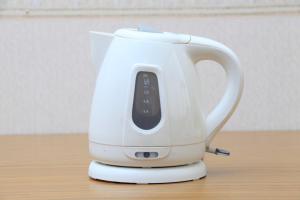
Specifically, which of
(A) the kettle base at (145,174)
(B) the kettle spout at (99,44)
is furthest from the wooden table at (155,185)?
(B) the kettle spout at (99,44)

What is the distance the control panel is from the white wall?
19.2 inches

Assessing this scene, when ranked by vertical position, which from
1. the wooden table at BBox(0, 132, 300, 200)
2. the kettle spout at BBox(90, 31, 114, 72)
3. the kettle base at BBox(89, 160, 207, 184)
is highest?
the kettle spout at BBox(90, 31, 114, 72)

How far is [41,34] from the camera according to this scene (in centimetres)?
129

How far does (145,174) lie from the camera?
0.82 meters

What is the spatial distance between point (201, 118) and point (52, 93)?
0.51m

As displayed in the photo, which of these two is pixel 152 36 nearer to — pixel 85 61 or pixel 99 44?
pixel 99 44

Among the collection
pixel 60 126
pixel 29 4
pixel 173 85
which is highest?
pixel 29 4

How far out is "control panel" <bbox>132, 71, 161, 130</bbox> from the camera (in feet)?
2.68

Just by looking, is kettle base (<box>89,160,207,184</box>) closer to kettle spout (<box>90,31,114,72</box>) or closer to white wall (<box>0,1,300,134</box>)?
kettle spout (<box>90,31,114,72</box>)

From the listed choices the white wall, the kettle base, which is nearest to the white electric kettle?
the kettle base

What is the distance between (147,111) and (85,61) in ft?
1.64

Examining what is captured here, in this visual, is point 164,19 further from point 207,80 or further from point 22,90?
point 22,90

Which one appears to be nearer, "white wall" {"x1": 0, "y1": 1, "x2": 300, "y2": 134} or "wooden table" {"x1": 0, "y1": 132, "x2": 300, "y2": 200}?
"wooden table" {"x1": 0, "y1": 132, "x2": 300, "y2": 200}

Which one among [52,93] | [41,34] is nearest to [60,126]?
[52,93]
